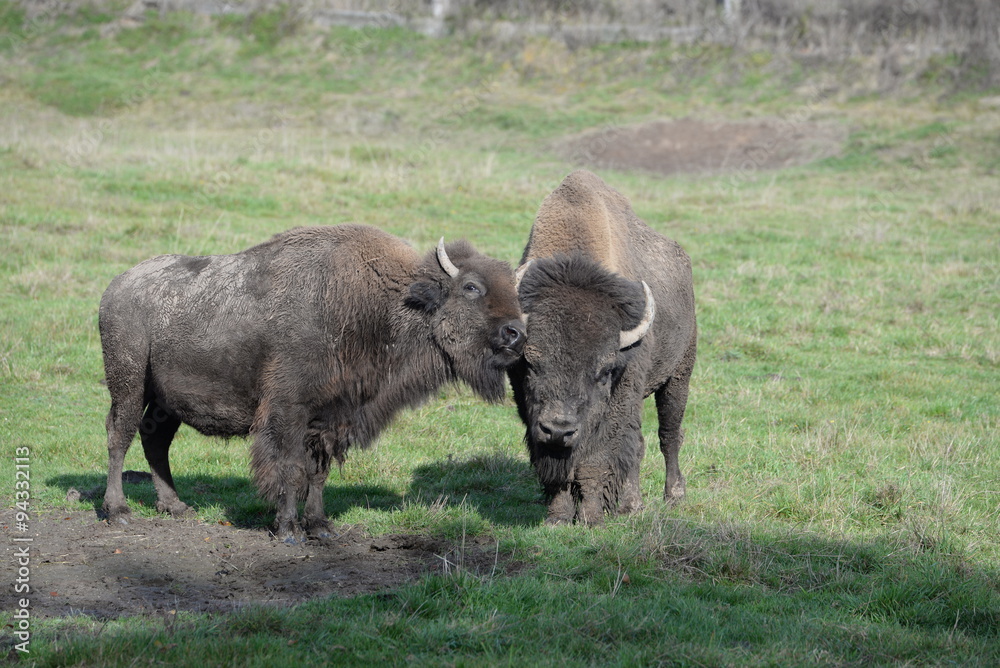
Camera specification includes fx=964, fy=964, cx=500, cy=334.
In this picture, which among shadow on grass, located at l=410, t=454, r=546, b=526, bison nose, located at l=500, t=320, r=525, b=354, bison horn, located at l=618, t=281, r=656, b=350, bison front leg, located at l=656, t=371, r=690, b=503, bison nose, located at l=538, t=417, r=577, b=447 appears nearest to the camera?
bison nose, located at l=538, t=417, r=577, b=447

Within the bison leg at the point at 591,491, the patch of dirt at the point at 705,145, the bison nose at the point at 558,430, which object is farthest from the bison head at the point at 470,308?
the patch of dirt at the point at 705,145

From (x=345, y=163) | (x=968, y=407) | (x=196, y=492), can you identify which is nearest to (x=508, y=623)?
(x=196, y=492)

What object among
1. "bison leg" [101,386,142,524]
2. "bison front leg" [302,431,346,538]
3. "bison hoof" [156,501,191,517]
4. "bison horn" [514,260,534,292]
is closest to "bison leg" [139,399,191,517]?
"bison hoof" [156,501,191,517]

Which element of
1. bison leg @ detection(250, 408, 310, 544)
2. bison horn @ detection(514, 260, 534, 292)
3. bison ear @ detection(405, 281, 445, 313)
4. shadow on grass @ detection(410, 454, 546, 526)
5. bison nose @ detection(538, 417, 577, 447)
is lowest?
shadow on grass @ detection(410, 454, 546, 526)

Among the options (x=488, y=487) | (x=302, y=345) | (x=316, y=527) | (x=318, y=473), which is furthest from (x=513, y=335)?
(x=488, y=487)

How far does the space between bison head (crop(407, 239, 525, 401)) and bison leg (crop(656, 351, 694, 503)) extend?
83.6 inches

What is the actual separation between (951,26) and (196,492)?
31.9 meters

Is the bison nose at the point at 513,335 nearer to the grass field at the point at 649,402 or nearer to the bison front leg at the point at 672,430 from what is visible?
the grass field at the point at 649,402

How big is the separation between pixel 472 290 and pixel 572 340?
0.93m

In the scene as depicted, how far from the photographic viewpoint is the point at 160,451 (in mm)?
7910

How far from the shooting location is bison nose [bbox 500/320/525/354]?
680cm

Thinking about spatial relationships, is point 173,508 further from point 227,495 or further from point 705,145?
point 705,145

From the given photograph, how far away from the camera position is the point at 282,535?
715 centimetres

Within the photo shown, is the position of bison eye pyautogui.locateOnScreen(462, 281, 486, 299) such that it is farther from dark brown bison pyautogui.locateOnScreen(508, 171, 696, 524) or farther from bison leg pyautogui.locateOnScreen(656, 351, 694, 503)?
bison leg pyautogui.locateOnScreen(656, 351, 694, 503)
